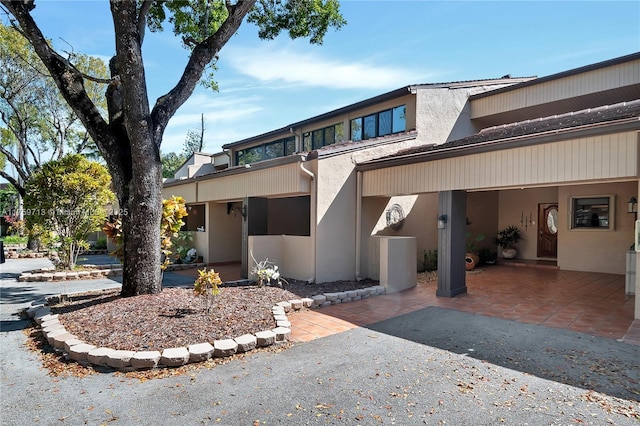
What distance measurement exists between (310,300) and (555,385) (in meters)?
4.80

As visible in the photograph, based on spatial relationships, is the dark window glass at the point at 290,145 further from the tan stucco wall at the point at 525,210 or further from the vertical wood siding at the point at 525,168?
the tan stucco wall at the point at 525,210

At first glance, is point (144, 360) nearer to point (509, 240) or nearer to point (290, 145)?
point (290, 145)

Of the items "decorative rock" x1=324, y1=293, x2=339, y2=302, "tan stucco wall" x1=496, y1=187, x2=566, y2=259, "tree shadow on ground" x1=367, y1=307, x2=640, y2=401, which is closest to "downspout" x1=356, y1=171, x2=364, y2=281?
"decorative rock" x1=324, y1=293, x2=339, y2=302

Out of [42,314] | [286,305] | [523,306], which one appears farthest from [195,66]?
[523,306]

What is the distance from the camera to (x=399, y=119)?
13172 mm

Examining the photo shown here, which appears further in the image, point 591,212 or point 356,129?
point 356,129

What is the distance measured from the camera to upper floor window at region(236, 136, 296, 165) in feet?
58.3

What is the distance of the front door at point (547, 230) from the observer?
14.1 m

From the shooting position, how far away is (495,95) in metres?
13.8

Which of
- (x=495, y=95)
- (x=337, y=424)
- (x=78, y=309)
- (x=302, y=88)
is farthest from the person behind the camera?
(x=302, y=88)

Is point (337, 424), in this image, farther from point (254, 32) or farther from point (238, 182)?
point (254, 32)

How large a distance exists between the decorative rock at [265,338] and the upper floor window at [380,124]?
9618 millimetres

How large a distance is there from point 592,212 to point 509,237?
3044 mm

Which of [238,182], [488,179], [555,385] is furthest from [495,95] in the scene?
[555,385]
